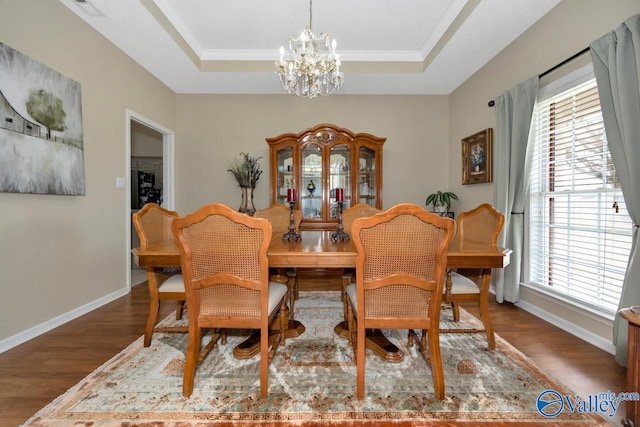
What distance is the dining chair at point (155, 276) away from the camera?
1790 millimetres

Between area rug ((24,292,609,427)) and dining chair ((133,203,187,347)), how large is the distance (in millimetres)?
150

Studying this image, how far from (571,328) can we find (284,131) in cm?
367

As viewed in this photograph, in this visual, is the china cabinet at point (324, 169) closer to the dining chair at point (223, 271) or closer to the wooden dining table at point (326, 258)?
the wooden dining table at point (326, 258)

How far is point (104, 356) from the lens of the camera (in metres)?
1.79

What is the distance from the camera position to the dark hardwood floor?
4.78 ft

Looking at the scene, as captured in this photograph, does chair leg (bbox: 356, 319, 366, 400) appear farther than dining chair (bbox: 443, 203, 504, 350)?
No

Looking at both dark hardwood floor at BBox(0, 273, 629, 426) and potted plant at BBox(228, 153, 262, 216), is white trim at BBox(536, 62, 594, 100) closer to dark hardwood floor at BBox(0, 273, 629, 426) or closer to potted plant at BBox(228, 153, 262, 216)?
dark hardwood floor at BBox(0, 273, 629, 426)

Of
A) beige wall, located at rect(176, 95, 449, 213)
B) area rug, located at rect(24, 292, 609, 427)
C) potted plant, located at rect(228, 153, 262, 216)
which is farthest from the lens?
beige wall, located at rect(176, 95, 449, 213)

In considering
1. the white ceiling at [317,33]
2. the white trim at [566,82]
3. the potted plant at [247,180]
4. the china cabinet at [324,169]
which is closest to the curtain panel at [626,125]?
the white trim at [566,82]

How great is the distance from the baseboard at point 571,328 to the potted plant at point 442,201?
141cm

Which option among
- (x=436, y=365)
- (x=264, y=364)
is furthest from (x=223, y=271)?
(x=436, y=365)

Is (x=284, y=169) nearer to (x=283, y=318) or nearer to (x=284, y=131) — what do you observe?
(x=284, y=131)

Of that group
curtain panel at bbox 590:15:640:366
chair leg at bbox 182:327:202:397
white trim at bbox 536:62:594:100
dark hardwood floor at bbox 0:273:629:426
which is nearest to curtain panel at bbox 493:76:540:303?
white trim at bbox 536:62:594:100

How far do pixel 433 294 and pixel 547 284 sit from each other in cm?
184
